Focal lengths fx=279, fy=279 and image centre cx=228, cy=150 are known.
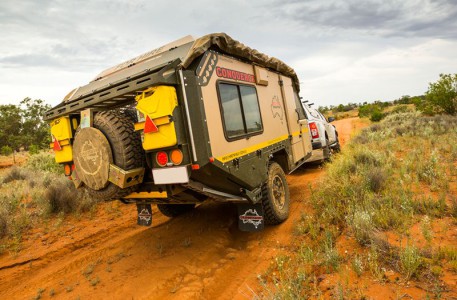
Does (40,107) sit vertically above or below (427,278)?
above

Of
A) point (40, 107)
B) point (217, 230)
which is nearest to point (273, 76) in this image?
point (217, 230)

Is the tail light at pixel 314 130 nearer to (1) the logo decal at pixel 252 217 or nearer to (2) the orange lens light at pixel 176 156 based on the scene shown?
(1) the logo decal at pixel 252 217

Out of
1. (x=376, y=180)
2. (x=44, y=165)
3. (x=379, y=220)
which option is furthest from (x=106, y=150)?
(x=44, y=165)

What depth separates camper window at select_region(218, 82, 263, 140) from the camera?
368cm

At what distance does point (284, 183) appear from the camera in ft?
16.7

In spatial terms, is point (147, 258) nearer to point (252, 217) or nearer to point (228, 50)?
point (252, 217)

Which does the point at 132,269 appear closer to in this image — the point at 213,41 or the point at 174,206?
the point at 174,206

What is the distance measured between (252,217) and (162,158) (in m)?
1.80

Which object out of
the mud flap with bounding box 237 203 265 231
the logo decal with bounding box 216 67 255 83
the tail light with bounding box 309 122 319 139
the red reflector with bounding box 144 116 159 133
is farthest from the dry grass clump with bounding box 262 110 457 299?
the logo decal with bounding box 216 67 255 83

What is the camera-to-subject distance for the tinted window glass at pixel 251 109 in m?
4.16

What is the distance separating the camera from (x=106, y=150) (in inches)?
122

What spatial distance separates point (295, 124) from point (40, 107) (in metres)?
31.4

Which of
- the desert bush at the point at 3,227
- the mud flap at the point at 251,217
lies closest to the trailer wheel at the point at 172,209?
the mud flap at the point at 251,217

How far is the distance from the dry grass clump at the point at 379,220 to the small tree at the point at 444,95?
35.9 ft
